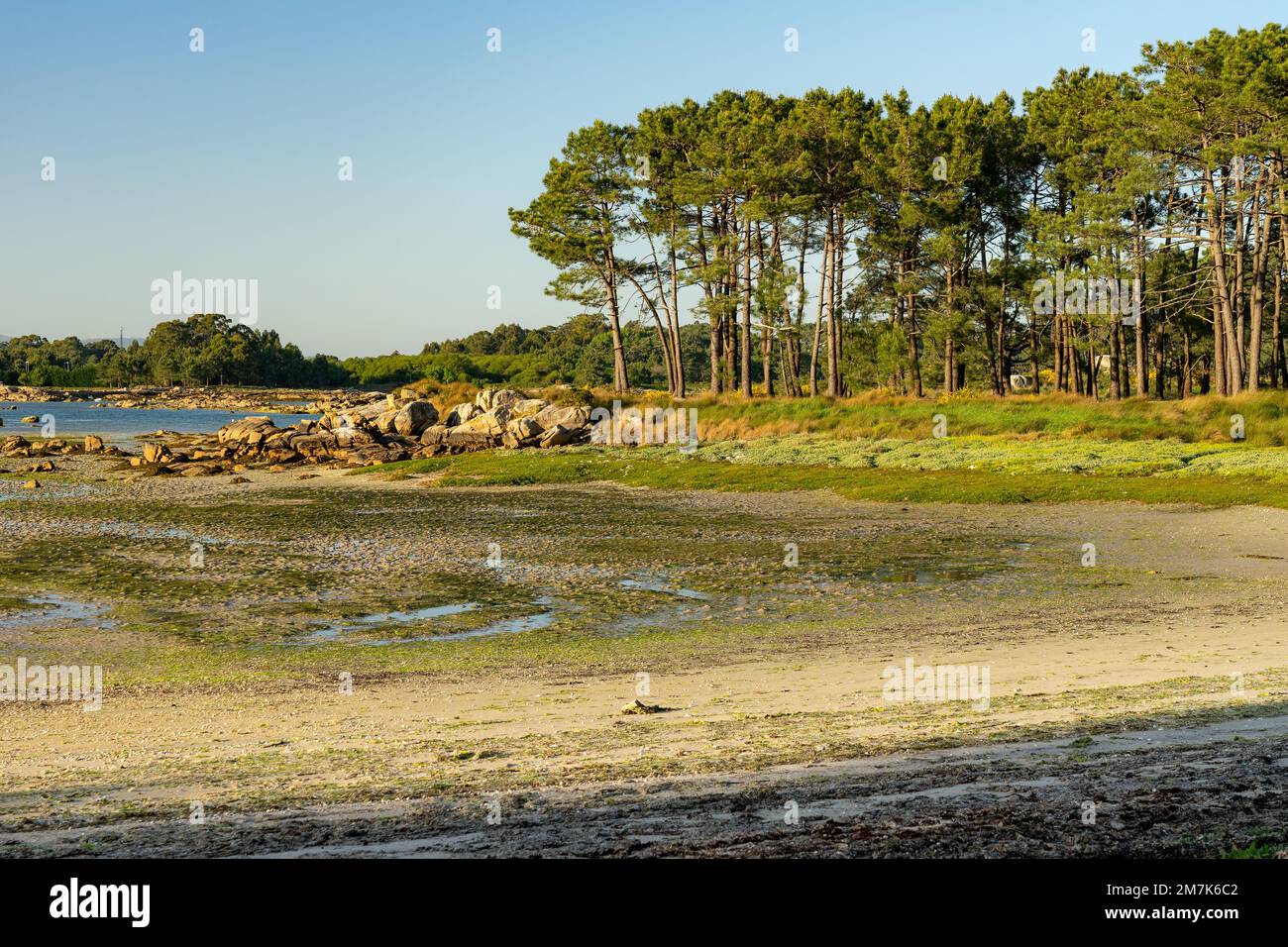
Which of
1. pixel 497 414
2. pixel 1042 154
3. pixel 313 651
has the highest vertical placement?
pixel 1042 154

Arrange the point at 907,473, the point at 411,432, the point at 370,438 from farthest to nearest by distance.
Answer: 1. the point at 411,432
2. the point at 370,438
3. the point at 907,473

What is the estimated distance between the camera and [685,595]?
17.9 meters

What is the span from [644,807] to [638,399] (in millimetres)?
51404

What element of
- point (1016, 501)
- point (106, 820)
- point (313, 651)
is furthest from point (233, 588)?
point (1016, 501)

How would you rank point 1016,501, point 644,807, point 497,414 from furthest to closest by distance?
point 497,414, point 1016,501, point 644,807

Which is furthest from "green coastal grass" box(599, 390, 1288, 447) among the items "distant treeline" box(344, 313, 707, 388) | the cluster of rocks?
"distant treeline" box(344, 313, 707, 388)

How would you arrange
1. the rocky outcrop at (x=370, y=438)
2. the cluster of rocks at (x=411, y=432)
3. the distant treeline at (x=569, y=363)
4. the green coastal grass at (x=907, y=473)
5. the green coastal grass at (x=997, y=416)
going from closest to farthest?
1. the green coastal grass at (x=907, y=473)
2. the green coastal grass at (x=997, y=416)
3. the rocky outcrop at (x=370, y=438)
4. the cluster of rocks at (x=411, y=432)
5. the distant treeline at (x=569, y=363)

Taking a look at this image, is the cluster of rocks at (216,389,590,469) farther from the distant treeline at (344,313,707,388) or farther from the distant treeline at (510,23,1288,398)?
the distant treeline at (344,313,707,388)

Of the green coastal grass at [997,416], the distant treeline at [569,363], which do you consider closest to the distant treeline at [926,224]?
the green coastal grass at [997,416]

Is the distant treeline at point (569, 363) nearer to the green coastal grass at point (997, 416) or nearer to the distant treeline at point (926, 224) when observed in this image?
the distant treeline at point (926, 224)

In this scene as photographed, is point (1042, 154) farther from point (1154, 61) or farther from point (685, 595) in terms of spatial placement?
point (685, 595)

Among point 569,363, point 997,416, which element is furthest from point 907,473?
point 569,363

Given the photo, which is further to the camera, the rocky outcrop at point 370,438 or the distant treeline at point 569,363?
the distant treeline at point 569,363

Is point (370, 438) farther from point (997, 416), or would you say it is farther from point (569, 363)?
Result: point (569, 363)
